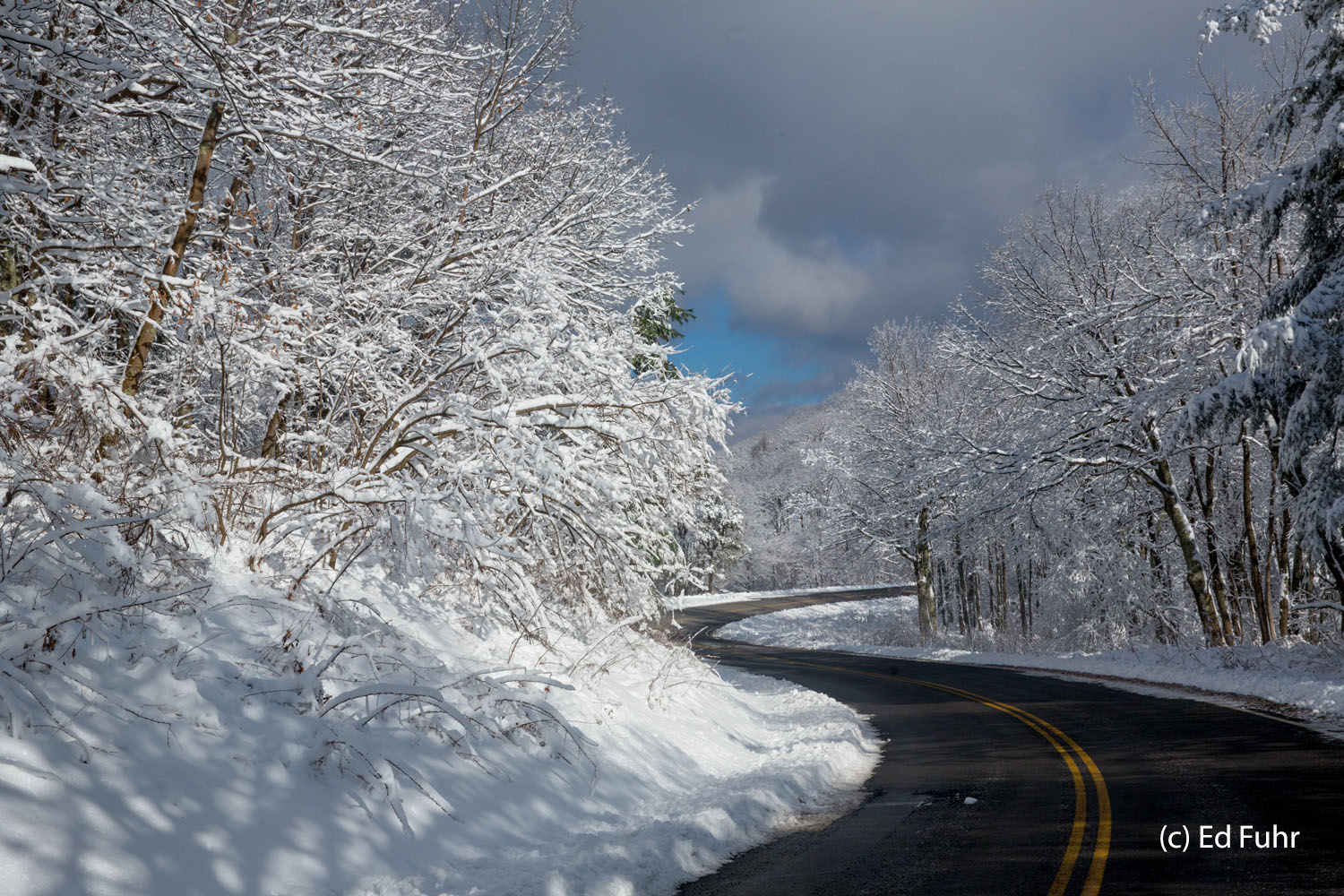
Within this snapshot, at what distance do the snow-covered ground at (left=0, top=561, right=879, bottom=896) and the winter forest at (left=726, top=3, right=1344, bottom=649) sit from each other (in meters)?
9.34

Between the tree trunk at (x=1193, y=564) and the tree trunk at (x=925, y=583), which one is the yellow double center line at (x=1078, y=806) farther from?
the tree trunk at (x=925, y=583)

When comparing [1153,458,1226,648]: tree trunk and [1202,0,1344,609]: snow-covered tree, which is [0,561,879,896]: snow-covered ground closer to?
[1202,0,1344,609]: snow-covered tree

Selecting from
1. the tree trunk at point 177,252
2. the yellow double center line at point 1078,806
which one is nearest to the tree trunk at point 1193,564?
the yellow double center line at point 1078,806

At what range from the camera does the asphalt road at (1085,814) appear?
561 cm

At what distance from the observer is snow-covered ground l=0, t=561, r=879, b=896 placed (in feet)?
15.7

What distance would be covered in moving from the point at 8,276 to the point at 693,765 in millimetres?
8921

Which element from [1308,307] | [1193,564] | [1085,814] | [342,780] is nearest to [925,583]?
[1193,564]

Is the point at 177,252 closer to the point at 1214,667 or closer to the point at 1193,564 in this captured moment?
the point at 1214,667

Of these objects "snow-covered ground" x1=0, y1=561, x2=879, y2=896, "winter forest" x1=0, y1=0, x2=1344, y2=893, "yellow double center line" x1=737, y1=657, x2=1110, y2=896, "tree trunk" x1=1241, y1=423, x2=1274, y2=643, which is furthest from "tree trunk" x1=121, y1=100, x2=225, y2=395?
"tree trunk" x1=1241, y1=423, x2=1274, y2=643

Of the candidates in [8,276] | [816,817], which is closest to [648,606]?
[816,817]

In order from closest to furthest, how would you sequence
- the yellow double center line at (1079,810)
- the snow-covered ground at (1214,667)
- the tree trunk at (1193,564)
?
the yellow double center line at (1079,810), the snow-covered ground at (1214,667), the tree trunk at (1193,564)

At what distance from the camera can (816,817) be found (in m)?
7.93

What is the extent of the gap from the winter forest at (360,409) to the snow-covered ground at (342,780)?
0.13 ft

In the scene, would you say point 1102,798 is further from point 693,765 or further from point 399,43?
point 399,43
